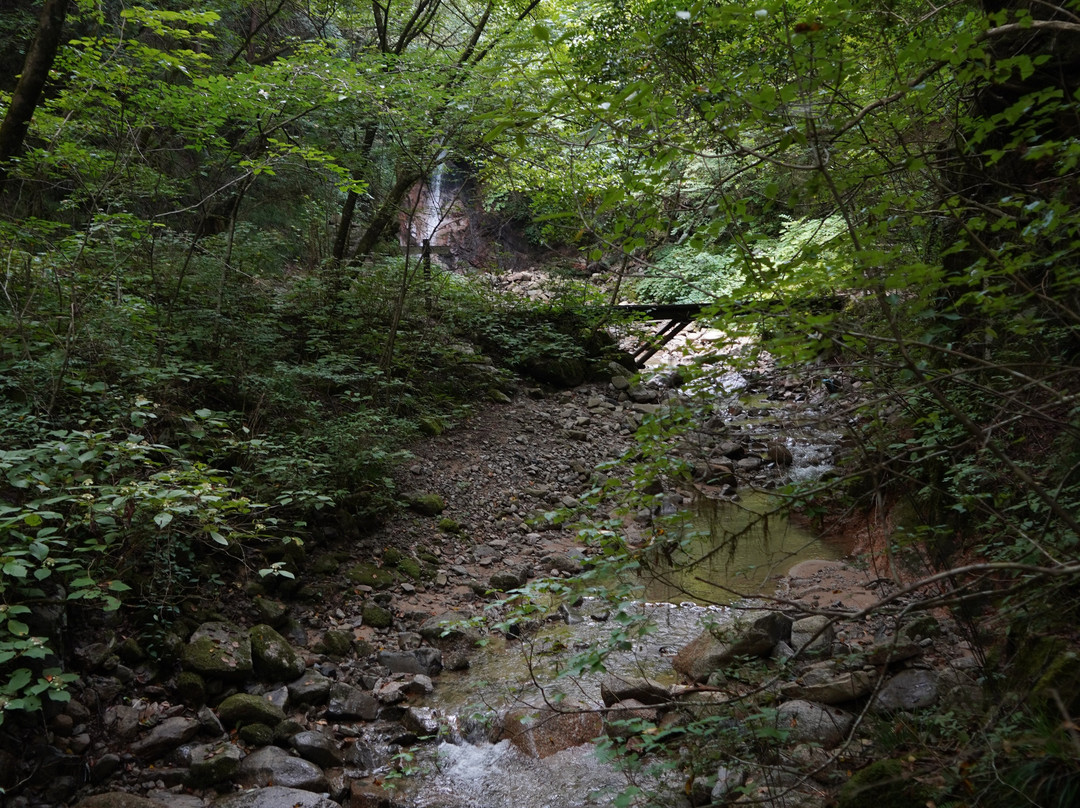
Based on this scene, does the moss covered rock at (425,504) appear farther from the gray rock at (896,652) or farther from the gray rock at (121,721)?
the gray rock at (896,652)

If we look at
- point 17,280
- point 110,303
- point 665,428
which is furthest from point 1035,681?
point 17,280

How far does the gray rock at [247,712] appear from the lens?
3771mm

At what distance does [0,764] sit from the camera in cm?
285

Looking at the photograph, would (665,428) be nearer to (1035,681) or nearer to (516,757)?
(1035,681)

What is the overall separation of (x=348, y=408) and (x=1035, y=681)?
6.63 meters

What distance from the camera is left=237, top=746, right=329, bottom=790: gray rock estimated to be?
3.42 meters

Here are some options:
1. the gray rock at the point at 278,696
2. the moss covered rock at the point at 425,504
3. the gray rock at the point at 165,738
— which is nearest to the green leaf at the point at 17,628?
the gray rock at the point at 165,738

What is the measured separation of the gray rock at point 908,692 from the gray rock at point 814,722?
19 cm

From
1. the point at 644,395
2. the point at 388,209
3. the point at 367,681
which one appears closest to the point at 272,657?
the point at 367,681

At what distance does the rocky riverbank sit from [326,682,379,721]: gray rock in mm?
11

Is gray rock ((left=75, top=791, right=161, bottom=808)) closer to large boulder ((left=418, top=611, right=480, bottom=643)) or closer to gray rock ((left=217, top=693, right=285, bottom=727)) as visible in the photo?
gray rock ((left=217, top=693, right=285, bottom=727))

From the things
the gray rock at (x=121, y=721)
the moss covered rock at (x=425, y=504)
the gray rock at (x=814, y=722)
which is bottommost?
the gray rock at (x=121, y=721)

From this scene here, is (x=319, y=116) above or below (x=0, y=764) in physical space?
above

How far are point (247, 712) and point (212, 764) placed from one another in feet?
1.40
